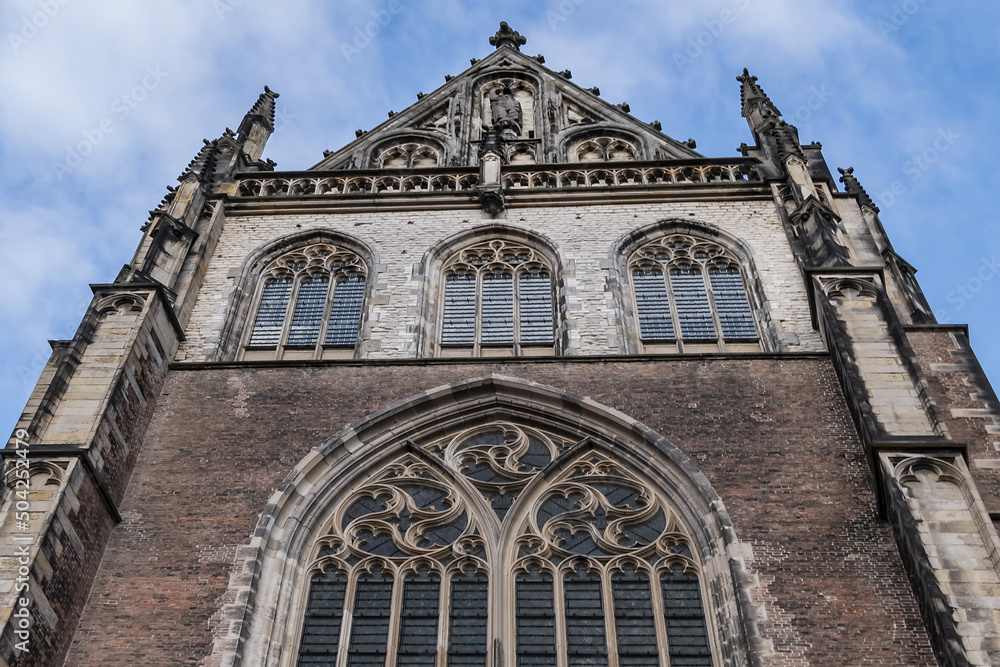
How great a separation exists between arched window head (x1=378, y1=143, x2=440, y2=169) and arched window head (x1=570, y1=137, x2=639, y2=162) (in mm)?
2655

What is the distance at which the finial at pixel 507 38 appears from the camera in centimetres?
2630

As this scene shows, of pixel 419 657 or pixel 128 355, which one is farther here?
pixel 128 355

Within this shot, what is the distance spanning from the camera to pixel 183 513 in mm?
12828

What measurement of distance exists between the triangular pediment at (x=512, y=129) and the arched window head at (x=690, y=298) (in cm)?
329

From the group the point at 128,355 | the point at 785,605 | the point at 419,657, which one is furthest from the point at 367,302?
the point at 785,605

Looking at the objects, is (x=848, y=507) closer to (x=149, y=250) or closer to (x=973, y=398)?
(x=973, y=398)

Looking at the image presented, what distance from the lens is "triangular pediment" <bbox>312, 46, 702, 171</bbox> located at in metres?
21.9


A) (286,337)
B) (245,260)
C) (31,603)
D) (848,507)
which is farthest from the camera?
(245,260)

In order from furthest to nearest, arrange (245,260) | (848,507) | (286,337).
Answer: (245,260), (286,337), (848,507)

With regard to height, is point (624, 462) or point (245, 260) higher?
point (245, 260)

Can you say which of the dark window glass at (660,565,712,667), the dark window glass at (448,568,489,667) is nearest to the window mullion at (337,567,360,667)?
the dark window glass at (448,568,489,667)

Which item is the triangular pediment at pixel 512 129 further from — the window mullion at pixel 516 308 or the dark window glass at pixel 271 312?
the dark window glass at pixel 271 312

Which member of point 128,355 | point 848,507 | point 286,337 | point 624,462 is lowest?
point 848,507

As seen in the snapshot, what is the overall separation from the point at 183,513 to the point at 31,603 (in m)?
2.23
